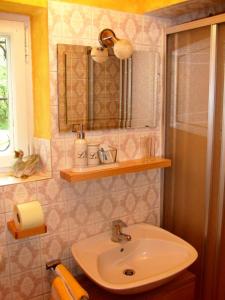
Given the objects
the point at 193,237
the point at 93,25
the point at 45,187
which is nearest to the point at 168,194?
the point at 193,237

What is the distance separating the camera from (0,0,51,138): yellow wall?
61.6 inches

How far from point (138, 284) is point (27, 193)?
704 millimetres

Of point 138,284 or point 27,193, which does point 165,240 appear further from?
point 27,193

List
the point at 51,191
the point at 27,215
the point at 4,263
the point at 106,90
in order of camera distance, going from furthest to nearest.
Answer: the point at 106,90 → the point at 51,191 → the point at 4,263 → the point at 27,215

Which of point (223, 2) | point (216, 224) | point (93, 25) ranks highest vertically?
point (223, 2)

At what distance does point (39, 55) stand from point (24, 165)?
60 cm

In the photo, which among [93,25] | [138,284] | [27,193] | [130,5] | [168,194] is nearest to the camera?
[138,284]

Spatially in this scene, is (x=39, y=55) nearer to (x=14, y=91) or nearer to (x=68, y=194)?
(x=14, y=91)

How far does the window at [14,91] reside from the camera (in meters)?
1.73

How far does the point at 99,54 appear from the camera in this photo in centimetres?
173

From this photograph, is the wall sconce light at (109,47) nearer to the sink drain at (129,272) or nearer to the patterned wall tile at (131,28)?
the patterned wall tile at (131,28)

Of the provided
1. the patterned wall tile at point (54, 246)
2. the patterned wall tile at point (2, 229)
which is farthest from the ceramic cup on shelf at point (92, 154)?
the patterned wall tile at point (2, 229)

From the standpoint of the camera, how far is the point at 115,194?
1934 millimetres

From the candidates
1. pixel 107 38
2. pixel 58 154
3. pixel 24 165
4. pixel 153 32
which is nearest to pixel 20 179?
pixel 24 165
